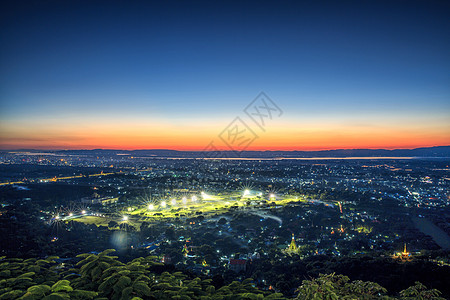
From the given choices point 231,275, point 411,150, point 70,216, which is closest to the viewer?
point 231,275

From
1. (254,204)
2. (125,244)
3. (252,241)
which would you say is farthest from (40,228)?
(254,204)

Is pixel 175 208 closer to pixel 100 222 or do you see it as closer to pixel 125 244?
pixel 100 222

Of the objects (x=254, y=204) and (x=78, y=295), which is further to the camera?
(x=254, y=204)

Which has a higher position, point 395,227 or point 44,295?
point 44,295

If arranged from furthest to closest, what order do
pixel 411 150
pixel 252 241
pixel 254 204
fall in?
pixel 411 150, pixel 254 204, pixel 252 241

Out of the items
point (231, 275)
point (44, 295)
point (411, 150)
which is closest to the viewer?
point (44, 295)

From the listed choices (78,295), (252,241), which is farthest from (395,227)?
(78,295)

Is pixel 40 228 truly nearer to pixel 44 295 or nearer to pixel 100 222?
pixel 100 222

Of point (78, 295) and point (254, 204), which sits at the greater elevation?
point (78, 295)

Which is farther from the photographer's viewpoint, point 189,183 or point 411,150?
point 411,150
